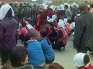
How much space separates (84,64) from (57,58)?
4115mm

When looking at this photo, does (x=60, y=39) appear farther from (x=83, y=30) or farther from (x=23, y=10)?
(x=23, y=10)

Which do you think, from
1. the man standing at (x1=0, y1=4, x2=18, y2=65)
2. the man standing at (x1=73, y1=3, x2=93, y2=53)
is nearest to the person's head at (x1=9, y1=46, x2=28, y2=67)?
the man standing at (x1=0, y1=4, x2=18, y2=65)

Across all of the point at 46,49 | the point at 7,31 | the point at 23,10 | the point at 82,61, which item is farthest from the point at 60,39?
the point at 23,10

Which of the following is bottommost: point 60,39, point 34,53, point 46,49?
point 60,39

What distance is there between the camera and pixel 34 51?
5.13 metres

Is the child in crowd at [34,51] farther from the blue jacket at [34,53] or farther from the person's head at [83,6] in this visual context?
the person's head at [83,6]

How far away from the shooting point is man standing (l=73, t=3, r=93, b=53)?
544cm

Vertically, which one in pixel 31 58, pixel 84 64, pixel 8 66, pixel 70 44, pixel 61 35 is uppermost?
pixel 8 66

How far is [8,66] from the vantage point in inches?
119

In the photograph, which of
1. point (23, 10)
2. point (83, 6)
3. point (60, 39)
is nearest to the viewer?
point (83, 6)

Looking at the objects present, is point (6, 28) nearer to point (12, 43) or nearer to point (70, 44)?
point (12, 43)

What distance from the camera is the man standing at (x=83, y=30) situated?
5.44 meters

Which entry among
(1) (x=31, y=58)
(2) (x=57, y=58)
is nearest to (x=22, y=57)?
(1) (x=31, y=58)

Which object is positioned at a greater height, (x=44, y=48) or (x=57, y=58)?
(x=44, y=48)
